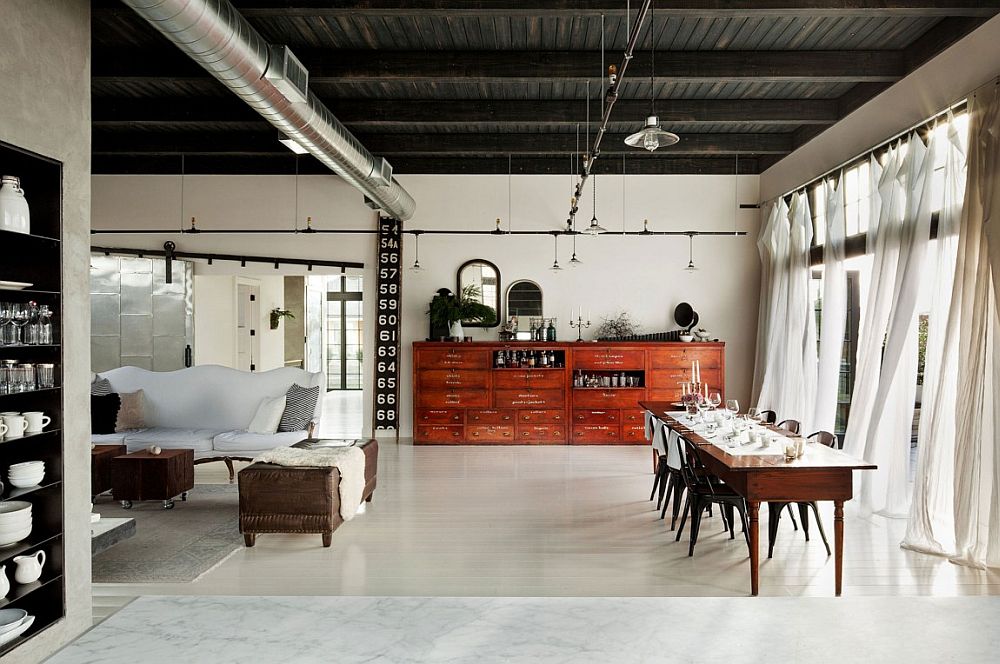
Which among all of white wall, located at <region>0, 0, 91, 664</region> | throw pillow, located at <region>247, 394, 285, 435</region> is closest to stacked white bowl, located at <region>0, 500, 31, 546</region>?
white wall, located at <region>0, 0, 91, 664</region>

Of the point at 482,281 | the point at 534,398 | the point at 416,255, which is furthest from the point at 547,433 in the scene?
the point at 416,255

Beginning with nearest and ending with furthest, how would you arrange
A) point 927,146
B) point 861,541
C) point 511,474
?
point 861,541
point 927,146
point 511,474

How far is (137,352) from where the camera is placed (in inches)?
390

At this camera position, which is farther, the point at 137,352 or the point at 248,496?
the point at 137,352

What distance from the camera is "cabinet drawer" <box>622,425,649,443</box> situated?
9.55 meters

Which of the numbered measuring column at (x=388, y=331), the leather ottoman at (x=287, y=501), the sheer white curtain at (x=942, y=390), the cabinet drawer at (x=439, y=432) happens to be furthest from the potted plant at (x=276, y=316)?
the sheer white curtain at (x=942, y=390)

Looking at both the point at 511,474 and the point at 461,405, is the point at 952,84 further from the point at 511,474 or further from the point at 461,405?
the point at 461,405

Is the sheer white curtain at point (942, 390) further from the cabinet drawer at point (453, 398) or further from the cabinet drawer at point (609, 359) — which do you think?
the cabinet drawer at point (453, 398)

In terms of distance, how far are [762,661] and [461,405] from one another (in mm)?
8350

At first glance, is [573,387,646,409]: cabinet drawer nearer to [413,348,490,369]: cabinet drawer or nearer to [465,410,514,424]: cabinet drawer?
[465,410,514,424]: cabinet drawer

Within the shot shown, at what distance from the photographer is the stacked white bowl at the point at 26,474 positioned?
3111mm

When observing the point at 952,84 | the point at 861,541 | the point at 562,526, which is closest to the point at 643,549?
the point at 562,526

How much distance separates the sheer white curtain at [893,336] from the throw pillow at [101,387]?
8291 millimetres

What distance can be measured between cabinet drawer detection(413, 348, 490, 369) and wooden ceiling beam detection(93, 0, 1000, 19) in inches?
209
